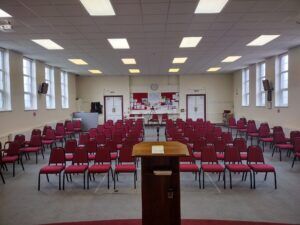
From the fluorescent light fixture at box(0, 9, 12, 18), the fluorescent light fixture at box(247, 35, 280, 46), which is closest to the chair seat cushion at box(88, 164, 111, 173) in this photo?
the fluorescent light fixture at box(0, 9, 12, 18)

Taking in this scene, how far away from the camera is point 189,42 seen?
8289 millimetres

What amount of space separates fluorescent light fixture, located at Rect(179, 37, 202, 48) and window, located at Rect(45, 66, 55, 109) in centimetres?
755

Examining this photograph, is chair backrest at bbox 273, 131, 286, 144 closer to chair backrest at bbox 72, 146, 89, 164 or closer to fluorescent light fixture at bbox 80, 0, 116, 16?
chair backrest at bbox 72, 146, 89, 164

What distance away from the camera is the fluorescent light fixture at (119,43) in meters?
7.71

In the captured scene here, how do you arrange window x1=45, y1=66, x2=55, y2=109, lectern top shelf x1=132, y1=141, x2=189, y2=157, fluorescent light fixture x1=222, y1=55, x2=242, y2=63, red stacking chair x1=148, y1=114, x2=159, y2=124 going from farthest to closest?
red stacking chair x1=148, y1=114, x2=159, y2=124 < window x1=45, y1=66, x2=55, y2=109 < fluorescent light fixture x1=222, y1=55, x2=242, y2=63 < lectern top shelf x1=132, y1=141, x2=189, y2=157

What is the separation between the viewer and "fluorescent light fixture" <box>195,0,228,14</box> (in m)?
4.97

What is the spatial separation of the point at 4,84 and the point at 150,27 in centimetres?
573

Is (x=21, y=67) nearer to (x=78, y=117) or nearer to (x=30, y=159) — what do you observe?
(x=30, y=159)

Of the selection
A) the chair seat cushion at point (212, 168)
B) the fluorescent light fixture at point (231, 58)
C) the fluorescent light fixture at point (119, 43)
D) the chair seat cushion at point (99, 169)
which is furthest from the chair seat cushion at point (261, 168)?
the fluorescent light fixture at point (231, 58)

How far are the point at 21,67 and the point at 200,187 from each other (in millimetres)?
8384

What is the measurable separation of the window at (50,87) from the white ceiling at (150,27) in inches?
112

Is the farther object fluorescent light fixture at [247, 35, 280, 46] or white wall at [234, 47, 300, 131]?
white wall at [234, 47, 300, 131]

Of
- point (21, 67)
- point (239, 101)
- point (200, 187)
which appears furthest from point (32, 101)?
point (239, 101)

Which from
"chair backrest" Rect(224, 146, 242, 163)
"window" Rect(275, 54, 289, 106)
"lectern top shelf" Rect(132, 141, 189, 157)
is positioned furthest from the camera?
"window" Rect(275, 54, 289, 106)
